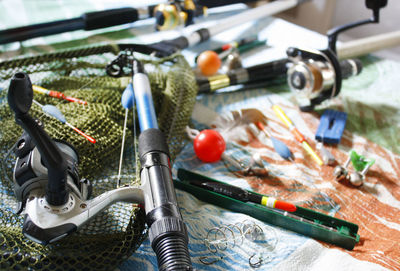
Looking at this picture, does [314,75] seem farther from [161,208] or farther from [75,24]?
[75,24]

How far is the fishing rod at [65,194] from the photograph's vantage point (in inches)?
20.8

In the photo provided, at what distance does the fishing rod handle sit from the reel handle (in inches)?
5.4

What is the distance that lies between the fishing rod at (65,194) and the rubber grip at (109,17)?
2.47 ft

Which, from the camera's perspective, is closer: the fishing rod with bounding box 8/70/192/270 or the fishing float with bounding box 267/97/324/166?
the fishing rod with bounding box 8/70/192/270

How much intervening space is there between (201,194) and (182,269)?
261 millimetres

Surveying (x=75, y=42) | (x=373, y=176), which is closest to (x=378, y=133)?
(x=373, y=176)

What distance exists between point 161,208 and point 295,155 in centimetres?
42

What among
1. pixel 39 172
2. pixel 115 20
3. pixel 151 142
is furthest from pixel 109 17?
pixel 39 172

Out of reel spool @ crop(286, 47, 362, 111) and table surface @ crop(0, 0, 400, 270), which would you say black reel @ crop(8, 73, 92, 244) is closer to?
table surface @ crop(0, 0, 400, 270)

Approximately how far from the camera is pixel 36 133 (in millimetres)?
525

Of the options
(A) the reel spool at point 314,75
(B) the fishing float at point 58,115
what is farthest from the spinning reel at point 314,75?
(B) the fishing float at point 58,115

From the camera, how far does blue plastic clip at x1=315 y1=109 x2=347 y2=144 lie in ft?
3.17

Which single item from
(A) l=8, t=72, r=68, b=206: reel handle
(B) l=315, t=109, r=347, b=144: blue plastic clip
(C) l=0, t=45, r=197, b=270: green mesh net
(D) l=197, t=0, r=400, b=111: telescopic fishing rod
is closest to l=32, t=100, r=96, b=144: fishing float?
(C) l=0, t=45, r=197, b=270: green mesh net

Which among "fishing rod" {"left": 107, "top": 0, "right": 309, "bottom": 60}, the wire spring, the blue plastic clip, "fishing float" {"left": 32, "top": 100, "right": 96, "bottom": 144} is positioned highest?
"fishing rod" {"left": 107, "top": 0, "right": 309, "bottom": 60}
